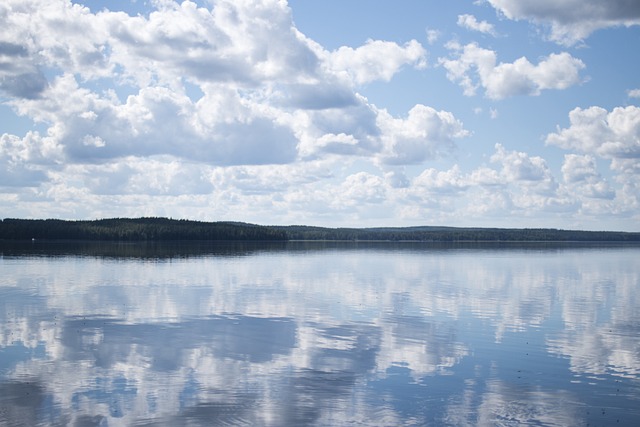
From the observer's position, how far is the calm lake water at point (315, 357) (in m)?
17.7

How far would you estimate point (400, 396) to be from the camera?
19188 mm

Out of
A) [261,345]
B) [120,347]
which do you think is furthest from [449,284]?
[120,347]

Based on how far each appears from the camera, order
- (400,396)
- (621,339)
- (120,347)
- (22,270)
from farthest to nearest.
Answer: (22,270), (621,339), (120,347), (400,396)

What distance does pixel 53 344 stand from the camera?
86.2 ft

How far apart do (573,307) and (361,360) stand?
2223 centimetres

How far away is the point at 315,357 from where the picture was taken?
24516 millimetres

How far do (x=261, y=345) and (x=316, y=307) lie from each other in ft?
40.9

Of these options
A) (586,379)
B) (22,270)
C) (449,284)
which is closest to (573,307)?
(449,284)

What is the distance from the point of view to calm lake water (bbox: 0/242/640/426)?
17688 millimetres

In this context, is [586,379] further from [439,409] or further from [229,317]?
[229,317]

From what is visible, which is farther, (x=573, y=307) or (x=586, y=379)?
(x=573, y=307)

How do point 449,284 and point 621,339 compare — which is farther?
point 449,284

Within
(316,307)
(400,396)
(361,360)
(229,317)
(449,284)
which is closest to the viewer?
(400,396)

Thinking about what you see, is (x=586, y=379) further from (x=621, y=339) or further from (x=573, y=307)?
(x=573, y=307)
